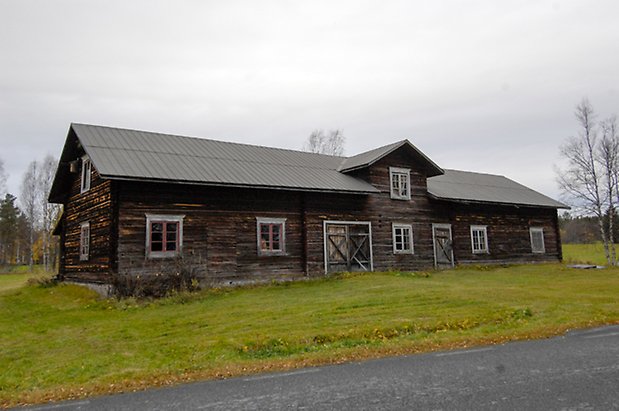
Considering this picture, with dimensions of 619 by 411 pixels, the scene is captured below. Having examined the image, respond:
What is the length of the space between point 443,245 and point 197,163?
597 inches

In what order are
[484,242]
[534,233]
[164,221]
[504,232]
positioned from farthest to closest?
[534,233] < [504,232] < [484,242] < [164,221]

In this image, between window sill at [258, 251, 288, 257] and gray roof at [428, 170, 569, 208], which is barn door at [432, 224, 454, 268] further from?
window sill at [258, 251, 288, 257]

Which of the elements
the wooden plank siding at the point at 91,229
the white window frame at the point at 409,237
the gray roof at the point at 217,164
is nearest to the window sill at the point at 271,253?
the gray roof at the point at 217,164

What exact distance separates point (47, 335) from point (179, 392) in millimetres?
7390

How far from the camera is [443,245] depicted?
28109mm

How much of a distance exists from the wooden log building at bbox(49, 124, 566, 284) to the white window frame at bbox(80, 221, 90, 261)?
93 mm

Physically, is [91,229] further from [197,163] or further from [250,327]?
[250,327]

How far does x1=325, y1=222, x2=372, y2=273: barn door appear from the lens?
23469 millimetres

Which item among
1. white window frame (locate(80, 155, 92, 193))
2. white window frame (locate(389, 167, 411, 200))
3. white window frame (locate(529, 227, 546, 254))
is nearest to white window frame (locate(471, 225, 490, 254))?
white window frame (locate(529, 227, 546, 254))

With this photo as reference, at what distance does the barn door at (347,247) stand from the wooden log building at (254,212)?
2.1 inches

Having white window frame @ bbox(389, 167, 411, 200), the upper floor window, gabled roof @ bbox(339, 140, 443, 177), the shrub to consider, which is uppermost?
gabled roof @ bbox(339, 140, 443, 177)

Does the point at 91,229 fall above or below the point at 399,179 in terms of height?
below

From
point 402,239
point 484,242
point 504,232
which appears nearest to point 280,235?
point 402,239

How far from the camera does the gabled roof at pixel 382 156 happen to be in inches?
1012
